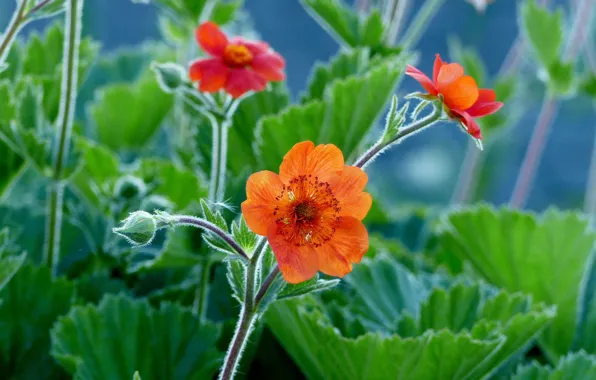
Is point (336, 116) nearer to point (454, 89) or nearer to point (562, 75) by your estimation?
point (454, 89)

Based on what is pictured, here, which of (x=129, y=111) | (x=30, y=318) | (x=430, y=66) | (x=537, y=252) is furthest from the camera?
(x=430, y=66)

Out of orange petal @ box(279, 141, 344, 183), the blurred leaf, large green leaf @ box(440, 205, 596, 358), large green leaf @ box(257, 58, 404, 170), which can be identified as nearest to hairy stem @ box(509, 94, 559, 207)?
the blurred leaf

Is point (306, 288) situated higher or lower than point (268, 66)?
lower

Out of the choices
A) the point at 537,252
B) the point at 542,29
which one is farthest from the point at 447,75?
the point at 542,29

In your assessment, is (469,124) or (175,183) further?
(175,183)

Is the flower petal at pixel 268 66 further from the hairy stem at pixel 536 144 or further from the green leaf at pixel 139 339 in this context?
the hairy stem at pixel 536 144

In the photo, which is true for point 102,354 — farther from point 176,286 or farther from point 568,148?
point 568,148

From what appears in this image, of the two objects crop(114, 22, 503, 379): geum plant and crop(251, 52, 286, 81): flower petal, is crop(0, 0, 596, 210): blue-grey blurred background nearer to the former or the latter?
crop(251, 52, 286, 81): flower petal

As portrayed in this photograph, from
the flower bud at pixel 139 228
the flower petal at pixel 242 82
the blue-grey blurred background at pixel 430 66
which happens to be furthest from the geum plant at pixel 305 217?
the blue-grey blurred background at pixel 430 66
